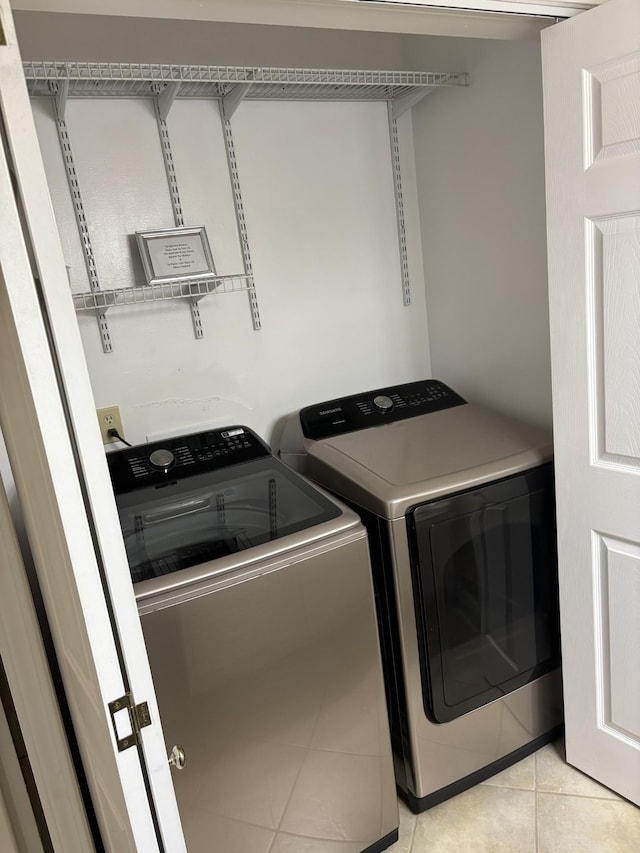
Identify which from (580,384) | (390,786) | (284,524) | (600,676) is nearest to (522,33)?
(580,384)

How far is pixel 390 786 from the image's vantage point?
5.71 ft

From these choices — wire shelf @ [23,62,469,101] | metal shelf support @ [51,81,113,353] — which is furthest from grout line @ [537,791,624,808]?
wire shelf @ [23,62,469,101]

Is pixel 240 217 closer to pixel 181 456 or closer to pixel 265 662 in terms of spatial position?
pixel 181 456

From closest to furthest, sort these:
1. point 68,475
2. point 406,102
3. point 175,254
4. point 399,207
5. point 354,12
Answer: point 68,475 < point 354,12 < point 175,254 < point 406,102 < point 399,207

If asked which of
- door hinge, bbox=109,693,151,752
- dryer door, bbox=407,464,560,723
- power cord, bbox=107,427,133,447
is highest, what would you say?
power cord, bbox=107,427,133,447

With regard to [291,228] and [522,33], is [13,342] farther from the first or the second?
[291,228]

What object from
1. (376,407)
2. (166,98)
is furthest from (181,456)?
(166,98)

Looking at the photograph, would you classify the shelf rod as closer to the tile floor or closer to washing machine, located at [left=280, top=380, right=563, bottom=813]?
washing machine, located at [left=280, top=380, right=563, bottom=813]

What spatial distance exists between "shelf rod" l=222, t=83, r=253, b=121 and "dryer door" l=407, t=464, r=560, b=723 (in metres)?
1.27

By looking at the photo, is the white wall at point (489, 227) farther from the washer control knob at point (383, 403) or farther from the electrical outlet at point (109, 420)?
the electrical outlet at point (109, 420)

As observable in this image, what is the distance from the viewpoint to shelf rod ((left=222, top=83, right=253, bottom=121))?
6.18ft

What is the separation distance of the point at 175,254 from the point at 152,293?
14 cm

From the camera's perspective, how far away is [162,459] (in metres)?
1.90

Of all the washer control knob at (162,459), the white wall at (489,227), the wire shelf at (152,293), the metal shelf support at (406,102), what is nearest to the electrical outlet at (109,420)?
the washer control knob at (162,459)
